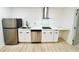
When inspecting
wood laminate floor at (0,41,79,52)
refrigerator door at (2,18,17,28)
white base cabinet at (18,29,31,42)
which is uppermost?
refrigerator door at (2,18,17,28)

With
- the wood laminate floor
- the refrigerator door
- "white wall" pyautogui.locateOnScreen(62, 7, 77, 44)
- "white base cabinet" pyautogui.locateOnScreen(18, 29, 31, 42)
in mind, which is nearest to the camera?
the wood laminate floor

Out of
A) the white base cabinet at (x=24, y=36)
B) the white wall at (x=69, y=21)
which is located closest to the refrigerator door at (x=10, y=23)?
the white base cabinet at (x=24, y=36)

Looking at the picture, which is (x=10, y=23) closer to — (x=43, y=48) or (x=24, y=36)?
(x=24, y=36)

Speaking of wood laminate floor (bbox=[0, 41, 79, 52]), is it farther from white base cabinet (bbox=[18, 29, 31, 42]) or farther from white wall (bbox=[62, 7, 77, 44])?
white base cabinet (bbox=[18, 29, 31, 42])

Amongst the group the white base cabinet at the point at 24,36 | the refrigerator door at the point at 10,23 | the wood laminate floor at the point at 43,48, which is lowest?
the wood laminate floor at the point at 43,48

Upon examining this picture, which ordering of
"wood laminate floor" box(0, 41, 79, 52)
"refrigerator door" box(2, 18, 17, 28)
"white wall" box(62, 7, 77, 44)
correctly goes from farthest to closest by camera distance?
"refrigerator door" box(2, 18, 17, 28) → "white wall" box(62, 7, 77, 44) → "wood laminate floor" box(0, 41, 79, 52)

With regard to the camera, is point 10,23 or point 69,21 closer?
Result: point 69,21

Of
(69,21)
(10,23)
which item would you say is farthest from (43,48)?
(10,23)

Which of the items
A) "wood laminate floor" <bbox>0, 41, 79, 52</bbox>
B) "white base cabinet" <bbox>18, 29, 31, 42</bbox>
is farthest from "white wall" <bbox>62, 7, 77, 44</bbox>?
"white base cabinet" <bbox>18, 29, 31, 42</bbox>

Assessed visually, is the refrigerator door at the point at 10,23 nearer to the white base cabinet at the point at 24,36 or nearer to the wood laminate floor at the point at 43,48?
the white base cabinet at the point at 24,36

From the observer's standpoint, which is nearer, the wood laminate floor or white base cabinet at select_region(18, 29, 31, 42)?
the wood laminate floor
